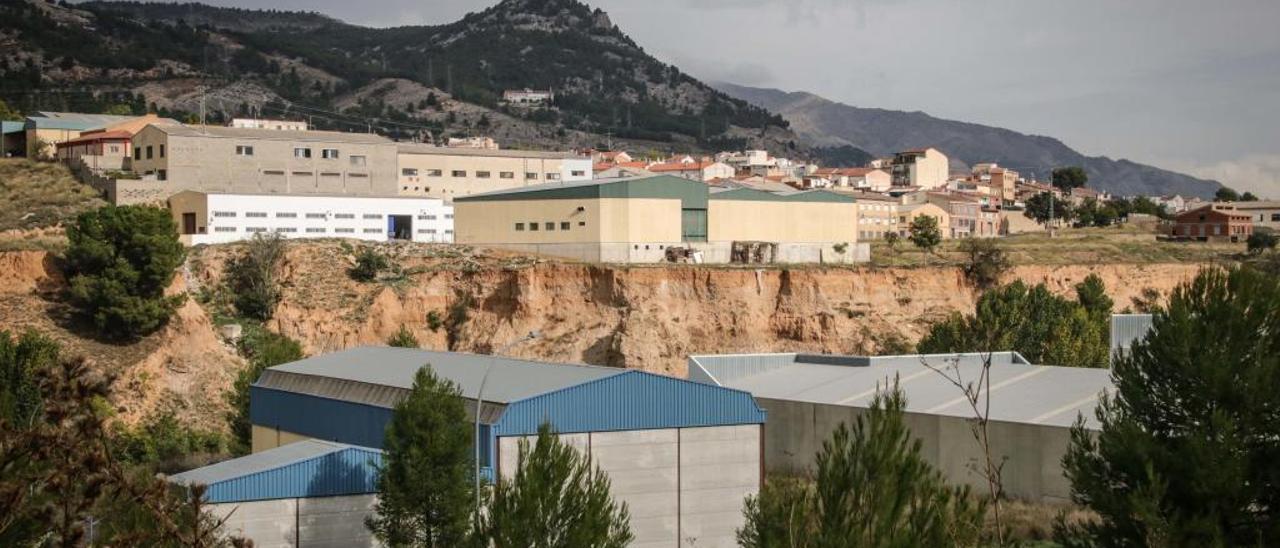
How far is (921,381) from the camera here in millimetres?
47812

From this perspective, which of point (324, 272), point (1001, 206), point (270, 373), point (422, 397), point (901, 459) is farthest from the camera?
point (1001, 206)

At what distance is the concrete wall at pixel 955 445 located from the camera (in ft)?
125

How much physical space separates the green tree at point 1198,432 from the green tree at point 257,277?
148 feet

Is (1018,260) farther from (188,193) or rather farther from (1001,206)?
(1001,206)

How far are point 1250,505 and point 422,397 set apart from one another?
1592 cm

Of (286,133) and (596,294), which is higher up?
(286,133)

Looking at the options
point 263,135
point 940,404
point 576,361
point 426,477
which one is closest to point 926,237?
Answer: point 576,361

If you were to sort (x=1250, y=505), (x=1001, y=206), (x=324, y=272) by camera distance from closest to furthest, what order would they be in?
(x=1250, y=505), (x=324, y=272), (x=1001, y=206)

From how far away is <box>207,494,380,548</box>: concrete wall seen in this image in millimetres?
30625

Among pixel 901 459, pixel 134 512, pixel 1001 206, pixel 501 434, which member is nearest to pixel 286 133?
pixel 501 434

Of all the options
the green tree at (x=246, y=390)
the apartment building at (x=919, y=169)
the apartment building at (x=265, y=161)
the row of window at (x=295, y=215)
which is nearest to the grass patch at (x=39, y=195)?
the apartment building at (x=265, y=161)

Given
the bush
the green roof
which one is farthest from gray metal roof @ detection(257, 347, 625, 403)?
the green roof

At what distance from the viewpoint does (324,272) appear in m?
68.8

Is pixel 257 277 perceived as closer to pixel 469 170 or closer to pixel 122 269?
pixel 122 269
